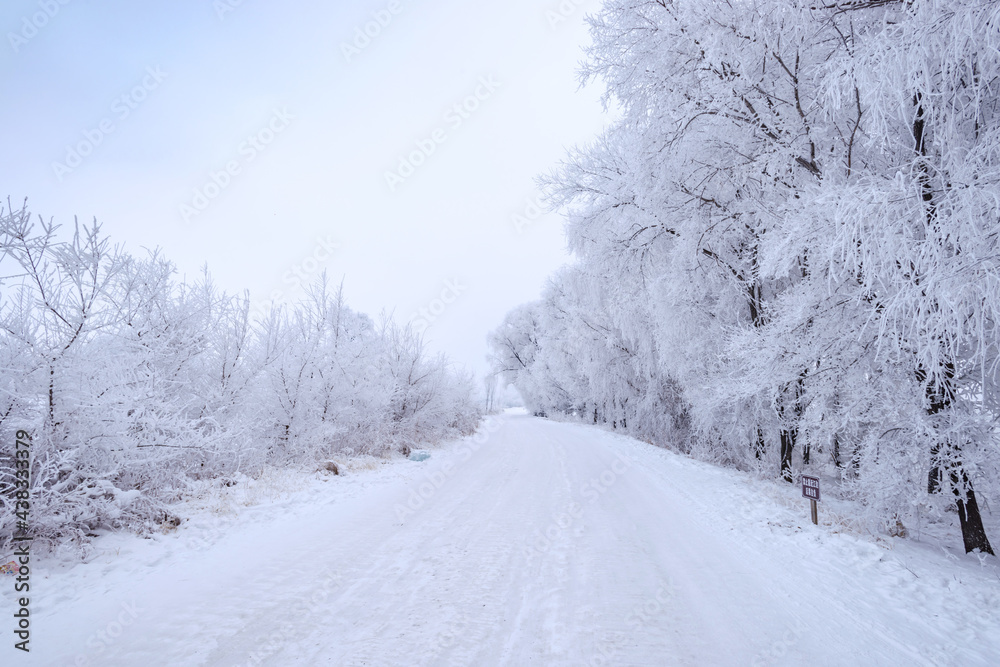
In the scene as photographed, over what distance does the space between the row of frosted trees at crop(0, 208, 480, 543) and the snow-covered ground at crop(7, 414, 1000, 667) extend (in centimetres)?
74

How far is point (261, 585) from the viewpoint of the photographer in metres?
3.63

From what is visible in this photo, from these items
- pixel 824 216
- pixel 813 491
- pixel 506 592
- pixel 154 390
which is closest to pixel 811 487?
pixel 813 491

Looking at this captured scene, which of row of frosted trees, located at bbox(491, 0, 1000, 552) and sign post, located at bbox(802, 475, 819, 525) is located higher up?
row of frosted trees, located at bbox(491, 0, 1000, 552)

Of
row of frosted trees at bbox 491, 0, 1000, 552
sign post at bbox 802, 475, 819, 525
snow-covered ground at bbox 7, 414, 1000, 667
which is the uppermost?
row of frosted trees at bbox 491, 0, 1000, 552

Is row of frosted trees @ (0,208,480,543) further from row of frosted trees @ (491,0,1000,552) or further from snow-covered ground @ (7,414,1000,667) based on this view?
row of frosted trees @ (491,0,1000,552)

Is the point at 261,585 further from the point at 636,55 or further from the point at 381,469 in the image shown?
the point at 636,55

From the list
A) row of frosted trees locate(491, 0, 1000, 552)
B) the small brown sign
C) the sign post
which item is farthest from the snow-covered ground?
row of frosted trees locate(491, 0, 1000, 552)

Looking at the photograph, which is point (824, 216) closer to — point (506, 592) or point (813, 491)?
point (813, 491)

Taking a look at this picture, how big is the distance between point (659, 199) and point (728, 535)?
21.0ft

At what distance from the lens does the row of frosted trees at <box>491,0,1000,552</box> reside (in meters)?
3.78

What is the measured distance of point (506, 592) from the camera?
11.9 feet

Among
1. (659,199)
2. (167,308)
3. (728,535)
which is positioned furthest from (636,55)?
(167,308)

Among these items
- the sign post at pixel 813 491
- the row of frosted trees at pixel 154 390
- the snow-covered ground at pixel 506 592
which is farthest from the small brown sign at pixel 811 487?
the row of frosted trees at pixel 154 390

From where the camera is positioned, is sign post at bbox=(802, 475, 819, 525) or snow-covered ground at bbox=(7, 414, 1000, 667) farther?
sign post at bbox=(802, 475, 819, 525)
